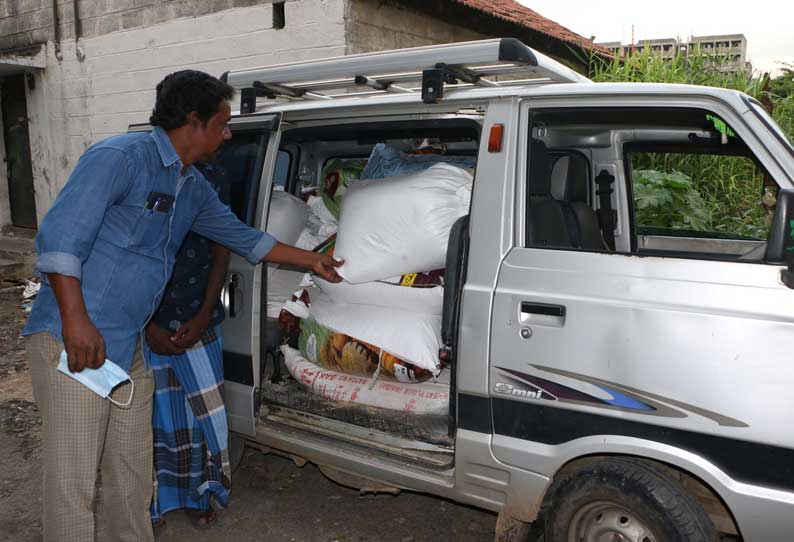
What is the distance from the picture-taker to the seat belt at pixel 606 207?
3791 mm

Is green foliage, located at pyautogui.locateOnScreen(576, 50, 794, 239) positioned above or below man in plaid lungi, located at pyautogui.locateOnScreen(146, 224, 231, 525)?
above

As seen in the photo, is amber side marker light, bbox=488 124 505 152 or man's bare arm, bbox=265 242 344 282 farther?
man's bare arm, bbox=265 242 344 282

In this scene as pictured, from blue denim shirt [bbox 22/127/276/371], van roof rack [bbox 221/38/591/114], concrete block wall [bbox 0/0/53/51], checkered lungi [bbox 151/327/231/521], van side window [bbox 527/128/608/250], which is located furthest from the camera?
concrete block wall [bbox 0/0/53/51]

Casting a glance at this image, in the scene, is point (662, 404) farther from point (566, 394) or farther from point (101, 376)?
point (101, 376)

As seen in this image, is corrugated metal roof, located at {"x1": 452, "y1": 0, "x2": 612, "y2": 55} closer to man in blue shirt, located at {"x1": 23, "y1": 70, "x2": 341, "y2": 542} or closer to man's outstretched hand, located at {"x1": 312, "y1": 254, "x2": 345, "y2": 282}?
man's outstretched hand, located at {"x1": 312, "y1": 254, "x2": 345, "y2": 282}

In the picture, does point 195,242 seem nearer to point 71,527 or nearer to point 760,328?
point 71,527

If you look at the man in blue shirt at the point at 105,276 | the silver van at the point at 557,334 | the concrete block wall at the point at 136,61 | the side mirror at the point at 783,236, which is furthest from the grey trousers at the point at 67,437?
the concrete block wall at the point at 136,61

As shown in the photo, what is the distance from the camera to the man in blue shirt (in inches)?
86.4

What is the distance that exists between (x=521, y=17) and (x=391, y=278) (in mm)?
7989

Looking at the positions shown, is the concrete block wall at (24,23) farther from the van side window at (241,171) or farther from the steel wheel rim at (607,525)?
the steel wheel rim at (607,525)

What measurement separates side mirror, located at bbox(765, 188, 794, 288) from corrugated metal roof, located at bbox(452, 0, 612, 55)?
6884 millimetres

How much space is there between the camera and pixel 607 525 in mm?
2518

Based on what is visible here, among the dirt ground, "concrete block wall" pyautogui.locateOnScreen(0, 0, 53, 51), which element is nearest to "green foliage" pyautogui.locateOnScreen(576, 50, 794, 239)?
the dirt ground

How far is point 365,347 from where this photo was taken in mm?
3240
